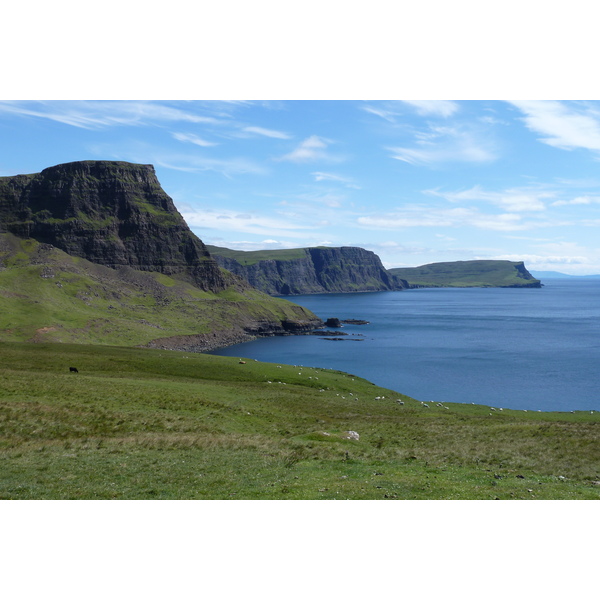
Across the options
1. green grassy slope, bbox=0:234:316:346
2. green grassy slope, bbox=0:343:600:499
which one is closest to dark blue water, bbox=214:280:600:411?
A: green grassy slope, bbox=0:234:316:346

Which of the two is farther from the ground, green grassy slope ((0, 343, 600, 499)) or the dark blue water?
green grassy slope ((0, 343, 600, 499))

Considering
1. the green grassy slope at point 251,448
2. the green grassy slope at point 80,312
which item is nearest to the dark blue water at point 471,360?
the green grassy slope at point 80,312

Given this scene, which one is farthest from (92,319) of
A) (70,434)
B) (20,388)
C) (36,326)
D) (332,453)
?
(332,453)

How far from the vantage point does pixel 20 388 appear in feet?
133

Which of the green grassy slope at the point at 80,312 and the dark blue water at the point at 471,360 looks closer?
the dark blue water at the point at 471,360

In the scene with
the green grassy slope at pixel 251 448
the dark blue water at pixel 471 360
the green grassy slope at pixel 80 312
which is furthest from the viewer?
the green grassy slope at pixel 80 312

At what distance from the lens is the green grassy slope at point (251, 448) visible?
19.6m

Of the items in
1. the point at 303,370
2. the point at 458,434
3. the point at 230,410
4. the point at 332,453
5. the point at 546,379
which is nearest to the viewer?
the point at 332,453

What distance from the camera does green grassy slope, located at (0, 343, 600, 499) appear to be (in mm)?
19578

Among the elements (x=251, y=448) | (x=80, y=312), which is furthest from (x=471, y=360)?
(x=80, y=312)

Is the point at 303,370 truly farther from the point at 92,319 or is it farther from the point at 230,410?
the point at 92,319

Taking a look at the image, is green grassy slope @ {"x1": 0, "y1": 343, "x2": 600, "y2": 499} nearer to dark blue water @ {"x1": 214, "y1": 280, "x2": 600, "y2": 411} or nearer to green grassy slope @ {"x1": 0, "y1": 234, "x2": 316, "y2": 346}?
dark blue water @ {"x1": 214, "y1": 280, "x2": 600, "y2": 411}

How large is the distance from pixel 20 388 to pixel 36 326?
100232 millimetres

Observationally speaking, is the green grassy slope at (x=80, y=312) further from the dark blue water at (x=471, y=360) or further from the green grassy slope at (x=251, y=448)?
the green grassy slope at (x=251, y=448)
